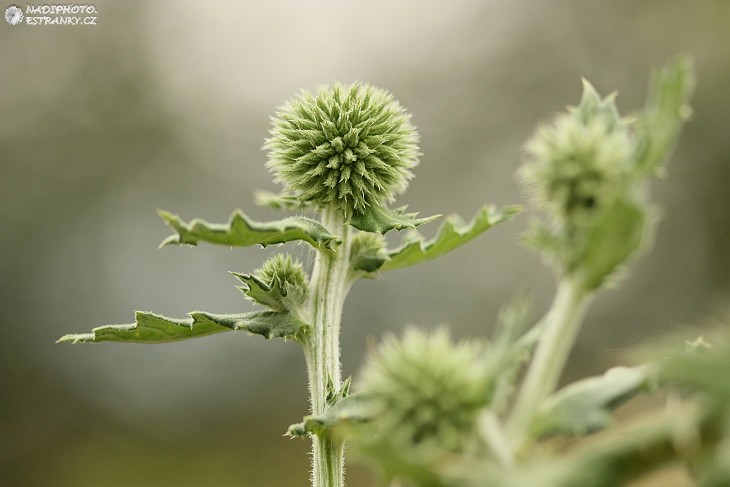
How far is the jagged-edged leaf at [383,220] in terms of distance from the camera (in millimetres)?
1240

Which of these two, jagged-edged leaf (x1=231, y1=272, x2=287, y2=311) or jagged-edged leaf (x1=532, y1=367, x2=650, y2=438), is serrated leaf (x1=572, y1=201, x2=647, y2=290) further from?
jagged-edged leaf (x1=231, y1=272, x2=287, y2=311)

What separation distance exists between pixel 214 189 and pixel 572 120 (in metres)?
12.7

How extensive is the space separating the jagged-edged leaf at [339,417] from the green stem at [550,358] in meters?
0.25

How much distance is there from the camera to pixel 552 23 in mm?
14570

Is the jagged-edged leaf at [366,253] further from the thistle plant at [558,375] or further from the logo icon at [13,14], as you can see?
the logo icon at [13,14]

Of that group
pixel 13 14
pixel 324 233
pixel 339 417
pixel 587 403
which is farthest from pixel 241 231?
pixel 13 14

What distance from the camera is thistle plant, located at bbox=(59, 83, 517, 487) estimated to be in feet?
3.62

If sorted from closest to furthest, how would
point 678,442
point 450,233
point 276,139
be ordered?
point 678,442
point 450,233
point 276,139

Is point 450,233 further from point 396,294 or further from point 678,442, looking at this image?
point 396,294

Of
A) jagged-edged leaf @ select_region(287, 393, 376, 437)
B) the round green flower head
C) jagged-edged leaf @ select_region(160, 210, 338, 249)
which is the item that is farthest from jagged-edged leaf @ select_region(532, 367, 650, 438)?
the round green flower head

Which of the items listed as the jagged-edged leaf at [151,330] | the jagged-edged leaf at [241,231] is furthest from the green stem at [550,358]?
the jagged-edged leaf at [151,330]

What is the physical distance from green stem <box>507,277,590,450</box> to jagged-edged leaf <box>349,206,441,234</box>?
1.65 ft

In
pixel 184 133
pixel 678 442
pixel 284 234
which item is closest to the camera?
pixel 678 442

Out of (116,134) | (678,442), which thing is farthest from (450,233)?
(116,134)
